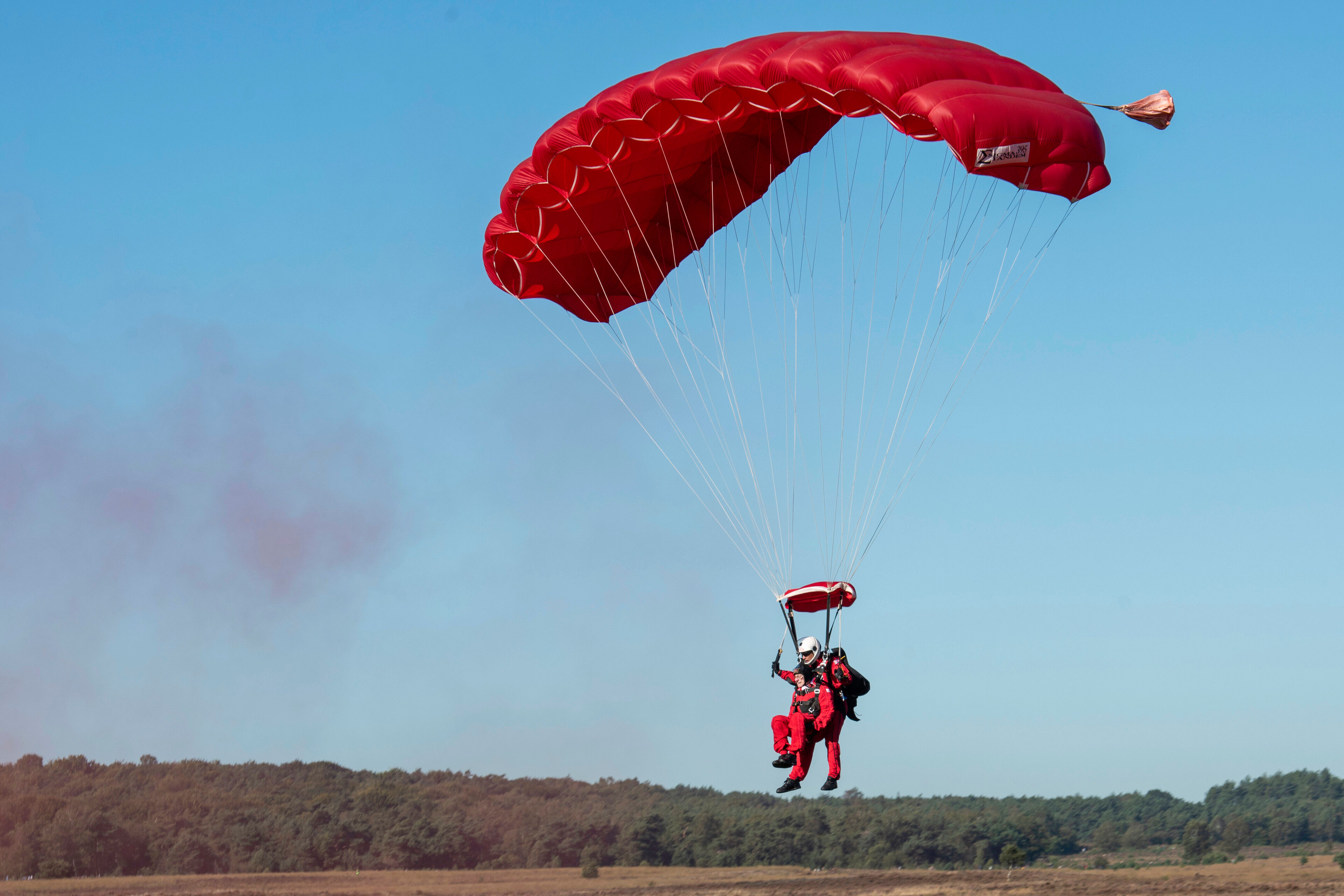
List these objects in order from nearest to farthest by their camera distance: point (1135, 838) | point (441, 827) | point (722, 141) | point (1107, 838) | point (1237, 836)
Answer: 1. point (722, 141)
2. point (441, 827)
3. point (1237, 836)
4. point (1107, 838)
5. point (1135, 838)

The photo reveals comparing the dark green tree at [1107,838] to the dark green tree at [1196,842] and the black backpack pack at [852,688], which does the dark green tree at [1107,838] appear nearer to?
the dark green tree at [1196,842]

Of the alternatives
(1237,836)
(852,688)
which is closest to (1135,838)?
(1237,836)

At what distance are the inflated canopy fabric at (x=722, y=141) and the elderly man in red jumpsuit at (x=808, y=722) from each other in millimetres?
5069

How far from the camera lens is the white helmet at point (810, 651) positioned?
12.1 metres

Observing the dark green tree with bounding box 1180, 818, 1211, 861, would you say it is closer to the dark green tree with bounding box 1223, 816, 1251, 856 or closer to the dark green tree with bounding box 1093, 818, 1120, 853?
the dark green tree with bounding box 1223, 816, 1251, 856

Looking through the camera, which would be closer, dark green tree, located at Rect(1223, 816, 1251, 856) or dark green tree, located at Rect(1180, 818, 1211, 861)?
dark green tree, located at Rect(1180, 818, 1211, 861)

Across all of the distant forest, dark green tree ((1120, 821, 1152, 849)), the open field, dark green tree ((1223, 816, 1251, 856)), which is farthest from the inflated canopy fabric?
dark green tree ((1120, 821, 1152, 849))

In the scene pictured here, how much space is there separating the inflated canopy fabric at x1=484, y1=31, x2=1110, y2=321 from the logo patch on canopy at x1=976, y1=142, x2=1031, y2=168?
0.01 m

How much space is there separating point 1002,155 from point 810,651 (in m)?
5.15

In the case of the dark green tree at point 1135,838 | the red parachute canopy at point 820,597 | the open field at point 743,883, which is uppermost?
the red parachute canopy at point 820,597

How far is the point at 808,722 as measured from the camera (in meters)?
12.0

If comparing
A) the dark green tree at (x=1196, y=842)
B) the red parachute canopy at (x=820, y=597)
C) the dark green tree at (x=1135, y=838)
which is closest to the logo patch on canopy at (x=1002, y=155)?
the red parachute canopy at (x=820, y=597)

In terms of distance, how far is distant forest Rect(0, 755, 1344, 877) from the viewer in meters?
42.8

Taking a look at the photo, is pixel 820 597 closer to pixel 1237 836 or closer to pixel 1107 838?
pixel 1237 836
